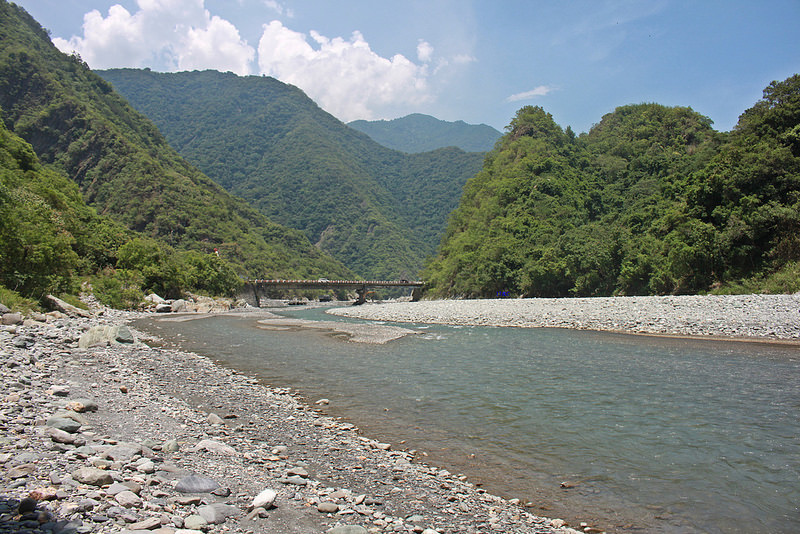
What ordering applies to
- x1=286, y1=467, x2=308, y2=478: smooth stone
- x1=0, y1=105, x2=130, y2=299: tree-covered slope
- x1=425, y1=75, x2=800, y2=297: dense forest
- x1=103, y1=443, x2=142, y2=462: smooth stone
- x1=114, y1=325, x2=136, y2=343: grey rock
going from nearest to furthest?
x1=103, y1=443, x2=142, y2=462: smooth stone, x1=286, y1=467, x2=308, y2=478: smooth stone, x1=114, y1=325, x2=136, y2=343: grey rock, x1=0, y1=105, x2=130, y2=299: tree-covered slope, x1=425, y1=75, x2=800, y2=297: dense forest

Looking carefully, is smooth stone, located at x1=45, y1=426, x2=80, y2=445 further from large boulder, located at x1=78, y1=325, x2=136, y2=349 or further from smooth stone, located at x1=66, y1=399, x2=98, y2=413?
large boulder, located at x1=78, y1=325, x2=136, y2=349

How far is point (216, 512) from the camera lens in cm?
528

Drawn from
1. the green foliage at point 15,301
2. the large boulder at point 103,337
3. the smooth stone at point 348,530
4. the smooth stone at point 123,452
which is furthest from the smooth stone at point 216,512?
the green foliage at point 15,301

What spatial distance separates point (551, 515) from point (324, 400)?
764 centimetres

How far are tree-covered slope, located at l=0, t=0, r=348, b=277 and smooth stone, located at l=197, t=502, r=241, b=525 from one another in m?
116

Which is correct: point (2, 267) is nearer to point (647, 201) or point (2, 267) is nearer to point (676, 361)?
point (676, 361)

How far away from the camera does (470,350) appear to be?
22.7 m

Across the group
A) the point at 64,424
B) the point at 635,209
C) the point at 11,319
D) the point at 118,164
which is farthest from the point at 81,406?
the point at 118,164

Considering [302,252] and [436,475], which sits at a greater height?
[302,252]

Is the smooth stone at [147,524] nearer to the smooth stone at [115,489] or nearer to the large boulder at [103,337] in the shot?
the smooth stone at [115,489]

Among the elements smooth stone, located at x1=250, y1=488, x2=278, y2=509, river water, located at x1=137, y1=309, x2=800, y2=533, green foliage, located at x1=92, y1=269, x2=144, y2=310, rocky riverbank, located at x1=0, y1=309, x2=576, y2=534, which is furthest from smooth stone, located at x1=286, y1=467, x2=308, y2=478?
green foliage, located at x1=92, y1=269, x2=144, y2=310

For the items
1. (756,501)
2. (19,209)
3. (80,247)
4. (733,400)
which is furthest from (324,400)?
(80,247)

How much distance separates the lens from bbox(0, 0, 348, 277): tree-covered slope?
10994 cm

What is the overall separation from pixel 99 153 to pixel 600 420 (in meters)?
138
